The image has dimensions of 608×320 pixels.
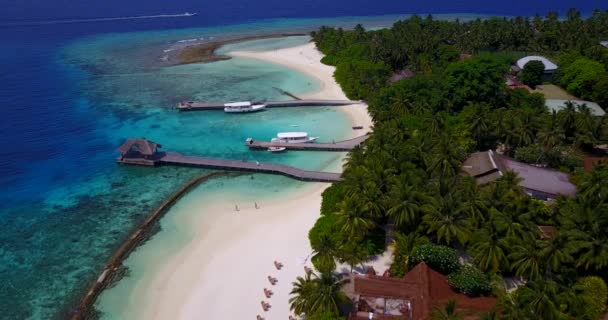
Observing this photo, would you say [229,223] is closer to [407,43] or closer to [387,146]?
[387,146]

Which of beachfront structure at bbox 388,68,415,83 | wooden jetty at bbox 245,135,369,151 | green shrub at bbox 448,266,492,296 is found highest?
beachfront structure at bbox 388,68,415,83

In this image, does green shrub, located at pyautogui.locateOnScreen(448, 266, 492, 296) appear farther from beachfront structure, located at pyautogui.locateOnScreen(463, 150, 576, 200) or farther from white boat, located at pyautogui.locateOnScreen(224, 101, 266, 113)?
white boat, located at pyautogui.locateOnScreen(224, 101, 266, 113)

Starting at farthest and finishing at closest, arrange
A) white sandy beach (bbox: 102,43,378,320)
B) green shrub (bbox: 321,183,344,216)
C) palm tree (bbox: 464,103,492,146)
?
palm tree (bbox: 464,103,492,146)
green shrub (bbox: 321,183,344,216)
white sandy beach (bbox: 102,43,378,320)

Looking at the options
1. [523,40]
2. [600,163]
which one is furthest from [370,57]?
[600,163]

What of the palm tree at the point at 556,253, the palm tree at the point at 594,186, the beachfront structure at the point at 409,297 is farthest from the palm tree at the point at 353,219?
the palm tree at the point at 594,186

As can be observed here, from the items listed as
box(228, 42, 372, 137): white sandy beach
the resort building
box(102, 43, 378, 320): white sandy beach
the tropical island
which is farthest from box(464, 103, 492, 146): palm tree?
the resort building

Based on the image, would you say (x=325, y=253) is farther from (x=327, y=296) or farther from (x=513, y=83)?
(x=513, y=83)

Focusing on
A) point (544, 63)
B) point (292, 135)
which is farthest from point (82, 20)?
point (544, 63)
